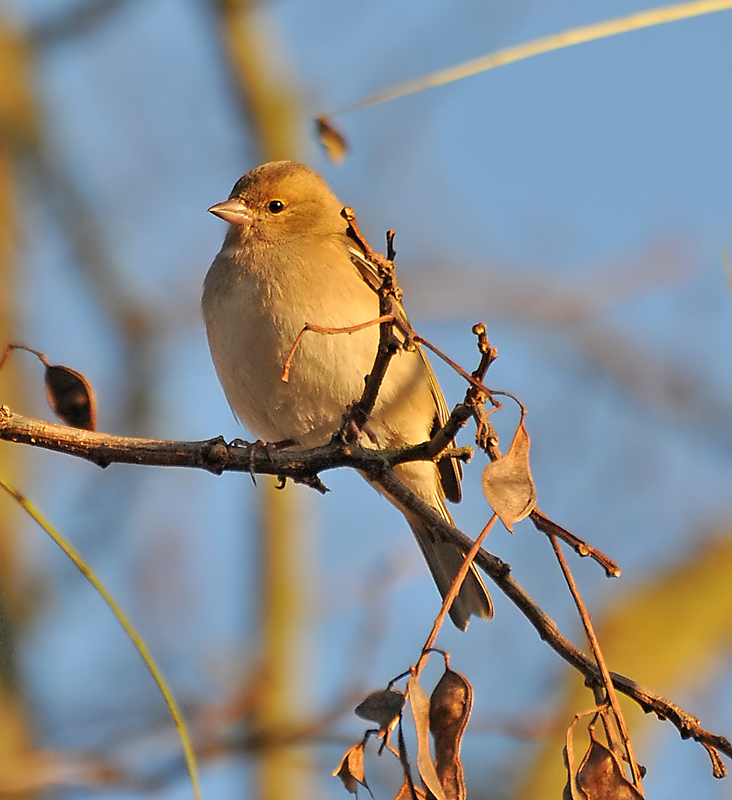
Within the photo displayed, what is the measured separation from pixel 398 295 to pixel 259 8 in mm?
5949

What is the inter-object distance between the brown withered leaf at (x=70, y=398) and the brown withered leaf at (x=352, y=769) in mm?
1340

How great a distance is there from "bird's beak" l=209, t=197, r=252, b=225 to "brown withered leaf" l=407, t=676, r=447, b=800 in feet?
9.70

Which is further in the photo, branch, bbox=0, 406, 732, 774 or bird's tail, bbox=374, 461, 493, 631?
bird's tail, bbox=374, 461, 493, 631

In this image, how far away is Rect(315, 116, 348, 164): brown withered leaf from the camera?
9.08ft

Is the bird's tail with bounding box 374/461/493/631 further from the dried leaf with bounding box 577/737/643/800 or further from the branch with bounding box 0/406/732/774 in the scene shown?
the dried leaf with bounding box 577/737/643/800

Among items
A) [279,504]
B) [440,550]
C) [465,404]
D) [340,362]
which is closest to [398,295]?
[465,404]

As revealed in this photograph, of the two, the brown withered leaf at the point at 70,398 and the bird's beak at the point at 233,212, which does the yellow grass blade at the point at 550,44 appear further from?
the bird's beak at the point at 233,212

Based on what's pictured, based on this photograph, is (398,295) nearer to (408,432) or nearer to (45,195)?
(408,432)

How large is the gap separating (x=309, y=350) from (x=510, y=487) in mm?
1921

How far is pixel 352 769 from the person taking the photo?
217 centimetres

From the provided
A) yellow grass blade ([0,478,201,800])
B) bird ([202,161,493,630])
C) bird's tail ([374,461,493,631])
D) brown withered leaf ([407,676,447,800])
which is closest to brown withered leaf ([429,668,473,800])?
brown withered leaf ([407,676,447,800])

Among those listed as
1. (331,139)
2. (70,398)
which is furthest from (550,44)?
(70,398)

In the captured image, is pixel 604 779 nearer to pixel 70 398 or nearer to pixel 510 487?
pixel 510 487

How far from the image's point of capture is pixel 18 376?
8.38m
